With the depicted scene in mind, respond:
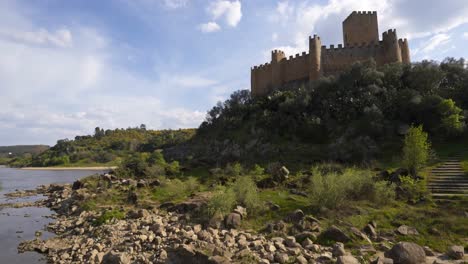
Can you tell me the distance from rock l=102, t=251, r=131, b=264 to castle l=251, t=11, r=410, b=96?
34.0m

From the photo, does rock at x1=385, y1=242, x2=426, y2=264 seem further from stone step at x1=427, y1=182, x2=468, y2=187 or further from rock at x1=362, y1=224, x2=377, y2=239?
stone step at x1=427, y1=182, x2=468, y2=187

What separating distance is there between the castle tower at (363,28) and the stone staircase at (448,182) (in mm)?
25816

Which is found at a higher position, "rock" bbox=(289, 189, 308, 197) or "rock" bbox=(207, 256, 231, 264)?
"rock" bbox=(289, 189, 308, 197)

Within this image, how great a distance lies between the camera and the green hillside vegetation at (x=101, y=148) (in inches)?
3637

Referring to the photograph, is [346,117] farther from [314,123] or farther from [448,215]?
[448,215]

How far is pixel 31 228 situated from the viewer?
59.9 ft

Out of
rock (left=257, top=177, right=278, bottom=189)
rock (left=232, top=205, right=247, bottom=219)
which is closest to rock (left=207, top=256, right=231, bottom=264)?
rock (left=232, top=205, right=247, bottom=219)

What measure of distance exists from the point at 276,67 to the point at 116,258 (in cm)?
3842

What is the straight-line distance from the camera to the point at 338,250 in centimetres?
1012

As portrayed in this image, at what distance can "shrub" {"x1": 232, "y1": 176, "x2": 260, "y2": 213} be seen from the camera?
1516cm

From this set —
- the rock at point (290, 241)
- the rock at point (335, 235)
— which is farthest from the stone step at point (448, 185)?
the rock at point (290, 241)

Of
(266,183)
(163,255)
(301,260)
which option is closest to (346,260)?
(301,260)

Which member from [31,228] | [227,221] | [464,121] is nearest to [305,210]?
[227,221]

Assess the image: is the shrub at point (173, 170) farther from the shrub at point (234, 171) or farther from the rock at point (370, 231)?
the rock at point (370, 231)
